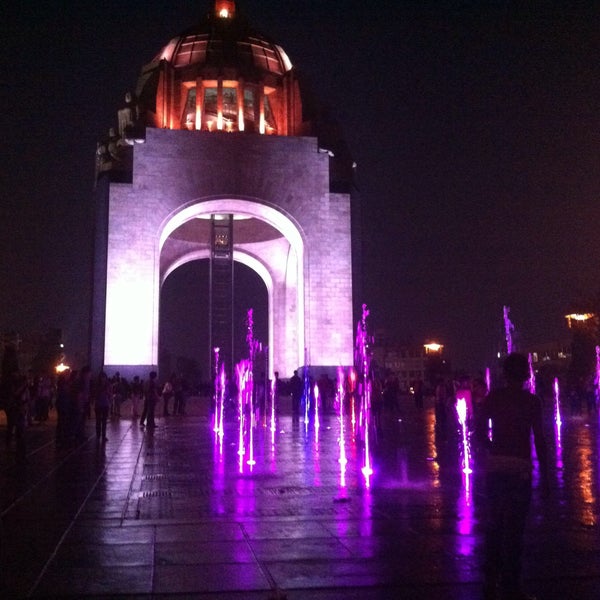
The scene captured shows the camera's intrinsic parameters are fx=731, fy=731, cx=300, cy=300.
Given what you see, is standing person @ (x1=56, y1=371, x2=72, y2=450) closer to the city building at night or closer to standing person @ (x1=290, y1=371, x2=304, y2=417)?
standing person @ (x1=290, y1=371, x2=304, y2=417)

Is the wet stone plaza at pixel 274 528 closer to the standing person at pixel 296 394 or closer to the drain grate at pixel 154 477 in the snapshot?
the drain grate at pixel 154 477

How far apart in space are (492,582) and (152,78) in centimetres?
3595

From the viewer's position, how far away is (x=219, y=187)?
109 ft

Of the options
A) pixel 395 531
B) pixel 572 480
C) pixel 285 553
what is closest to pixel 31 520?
pixel 285 553

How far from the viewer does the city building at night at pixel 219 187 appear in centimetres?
3162

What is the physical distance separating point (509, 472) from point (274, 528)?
2.21 meters

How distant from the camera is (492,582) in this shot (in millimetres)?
4008

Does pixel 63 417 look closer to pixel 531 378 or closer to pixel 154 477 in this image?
pixel 154 477

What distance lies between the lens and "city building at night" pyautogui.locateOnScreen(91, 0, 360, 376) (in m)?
31.6

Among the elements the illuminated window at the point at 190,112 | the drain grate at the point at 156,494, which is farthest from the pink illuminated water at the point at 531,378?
the illuminated window at the point at 190,112

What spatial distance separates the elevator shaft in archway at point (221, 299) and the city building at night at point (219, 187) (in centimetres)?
6

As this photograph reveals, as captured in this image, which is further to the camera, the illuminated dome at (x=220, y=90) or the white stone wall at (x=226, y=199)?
the illuminated dome at (x=220, y=90)

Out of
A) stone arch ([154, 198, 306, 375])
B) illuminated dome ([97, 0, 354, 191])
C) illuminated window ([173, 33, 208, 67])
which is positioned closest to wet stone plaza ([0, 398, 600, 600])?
stone arch ([154, 198, 306, 375])

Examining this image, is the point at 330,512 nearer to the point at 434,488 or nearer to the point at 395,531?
the point at 395,531
